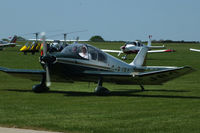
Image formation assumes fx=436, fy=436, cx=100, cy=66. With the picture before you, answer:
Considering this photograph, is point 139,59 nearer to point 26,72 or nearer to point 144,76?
point 144,76

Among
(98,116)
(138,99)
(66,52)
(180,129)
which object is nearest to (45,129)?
(98,116)

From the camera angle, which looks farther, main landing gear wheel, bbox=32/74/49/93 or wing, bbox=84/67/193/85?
main landing gear wheel, bbox=32/74/49/93

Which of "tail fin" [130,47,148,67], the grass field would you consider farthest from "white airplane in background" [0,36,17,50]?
the grass field

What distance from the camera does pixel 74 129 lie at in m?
10.4

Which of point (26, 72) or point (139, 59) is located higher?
point (139, 59)

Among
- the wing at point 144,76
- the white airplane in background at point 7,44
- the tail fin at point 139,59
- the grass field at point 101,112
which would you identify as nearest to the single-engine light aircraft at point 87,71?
the wing at point 144,76

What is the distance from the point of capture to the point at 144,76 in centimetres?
1716

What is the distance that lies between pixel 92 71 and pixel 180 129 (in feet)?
27.6

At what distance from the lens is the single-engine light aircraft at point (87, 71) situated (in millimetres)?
17328

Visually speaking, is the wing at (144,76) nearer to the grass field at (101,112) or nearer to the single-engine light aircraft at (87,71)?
the single-engine light aircraft at (87,71)

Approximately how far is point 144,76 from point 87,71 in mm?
2664

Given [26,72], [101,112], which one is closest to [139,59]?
[26,72]

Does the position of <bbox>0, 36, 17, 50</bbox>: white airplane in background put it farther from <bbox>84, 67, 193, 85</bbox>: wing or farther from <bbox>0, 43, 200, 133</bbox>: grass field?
<bbox>84, 67, 193, 85</bbox>: wing

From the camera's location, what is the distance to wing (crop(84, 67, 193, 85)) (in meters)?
16.6
